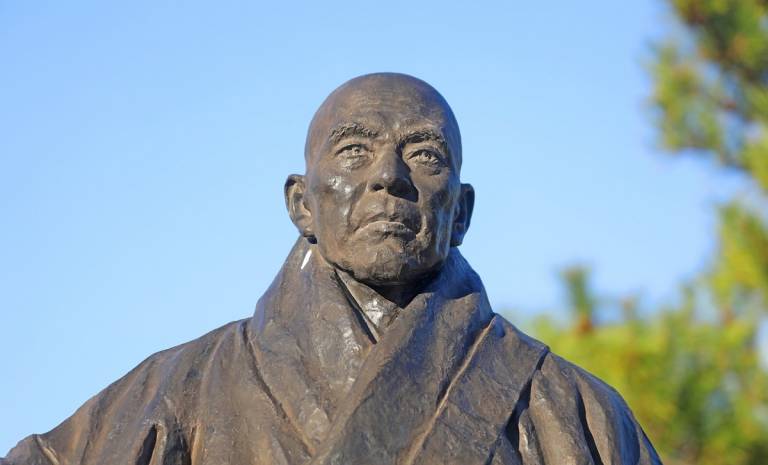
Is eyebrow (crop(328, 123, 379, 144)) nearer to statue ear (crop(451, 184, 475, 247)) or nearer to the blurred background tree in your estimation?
statue ear (crop(451, 184, 475, 247))

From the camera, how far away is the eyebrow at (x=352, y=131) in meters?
4.22

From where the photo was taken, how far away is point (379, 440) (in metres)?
3.84

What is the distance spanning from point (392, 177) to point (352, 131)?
0.21 m

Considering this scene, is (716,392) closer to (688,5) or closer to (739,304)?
(739,304)

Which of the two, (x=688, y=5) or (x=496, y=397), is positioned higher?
(x=688, y=5)

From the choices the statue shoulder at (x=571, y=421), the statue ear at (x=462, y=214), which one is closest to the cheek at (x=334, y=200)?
the statue ear at (x=462, y=214)

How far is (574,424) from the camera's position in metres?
4.09

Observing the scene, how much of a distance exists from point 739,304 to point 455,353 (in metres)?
7.87

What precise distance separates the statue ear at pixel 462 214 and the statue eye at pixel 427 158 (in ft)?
0.60

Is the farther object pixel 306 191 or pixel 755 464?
pixel 755 464

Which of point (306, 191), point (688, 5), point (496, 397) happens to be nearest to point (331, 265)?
point (306, 191)

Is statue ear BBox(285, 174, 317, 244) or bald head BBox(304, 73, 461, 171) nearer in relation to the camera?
bald head BBox(304, 73, 461, 171)

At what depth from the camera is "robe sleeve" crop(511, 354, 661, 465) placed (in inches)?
159

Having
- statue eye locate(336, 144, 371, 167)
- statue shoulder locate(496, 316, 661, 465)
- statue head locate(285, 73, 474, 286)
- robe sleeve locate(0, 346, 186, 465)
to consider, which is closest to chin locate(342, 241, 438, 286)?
statue head locate(285, 73, 474, 286)
